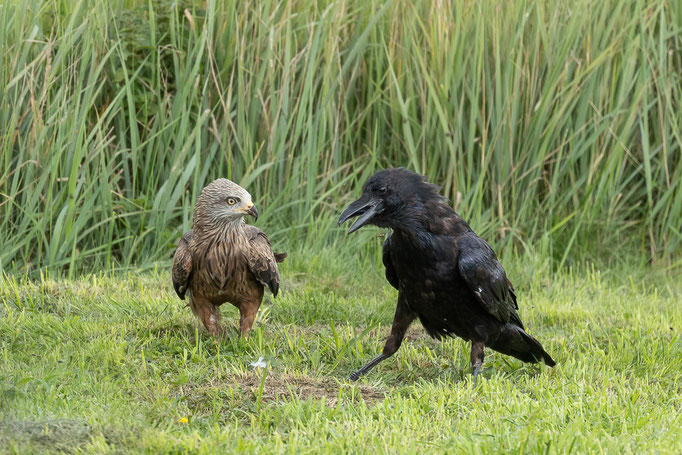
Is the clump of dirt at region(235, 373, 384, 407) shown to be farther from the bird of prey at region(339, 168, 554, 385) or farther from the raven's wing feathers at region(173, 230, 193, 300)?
the raven's wing feathers at region(173, 230, 193, 300)

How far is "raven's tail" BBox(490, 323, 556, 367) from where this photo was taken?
191 inches

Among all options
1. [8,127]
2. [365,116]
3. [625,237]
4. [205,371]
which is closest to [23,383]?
[205,371]

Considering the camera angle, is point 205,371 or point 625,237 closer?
point 205,371

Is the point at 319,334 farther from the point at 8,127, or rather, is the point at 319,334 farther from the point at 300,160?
the point at 8,127

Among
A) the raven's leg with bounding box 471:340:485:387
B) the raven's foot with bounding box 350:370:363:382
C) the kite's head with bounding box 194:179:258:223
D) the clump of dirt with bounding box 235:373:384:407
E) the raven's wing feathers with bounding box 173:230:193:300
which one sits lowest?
the raven's foot with bounding box 350:370:363:382

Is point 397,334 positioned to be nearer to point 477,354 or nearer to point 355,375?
point 355,375

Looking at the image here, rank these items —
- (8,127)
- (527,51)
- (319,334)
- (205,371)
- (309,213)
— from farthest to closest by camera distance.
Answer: (527,51)
(309,213)
(8,127)
(319,334)
(205,371)

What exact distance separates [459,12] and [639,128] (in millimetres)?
2028

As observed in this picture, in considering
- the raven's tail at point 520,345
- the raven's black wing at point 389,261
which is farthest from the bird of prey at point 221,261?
the raven's tail at point 520,345

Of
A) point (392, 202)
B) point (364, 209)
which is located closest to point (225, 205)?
point (364, 209)

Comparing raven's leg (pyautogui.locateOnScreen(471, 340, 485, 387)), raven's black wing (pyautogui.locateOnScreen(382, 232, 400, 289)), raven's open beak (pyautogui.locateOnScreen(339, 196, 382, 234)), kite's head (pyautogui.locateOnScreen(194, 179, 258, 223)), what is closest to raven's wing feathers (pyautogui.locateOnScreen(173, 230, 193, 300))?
kite's head (pyautogui.locateOnScreen(194, 179, 258, 223))

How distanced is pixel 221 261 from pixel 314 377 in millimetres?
827

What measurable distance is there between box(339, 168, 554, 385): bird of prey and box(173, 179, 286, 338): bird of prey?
0.71 metres

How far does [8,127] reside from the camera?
6.39 metres
